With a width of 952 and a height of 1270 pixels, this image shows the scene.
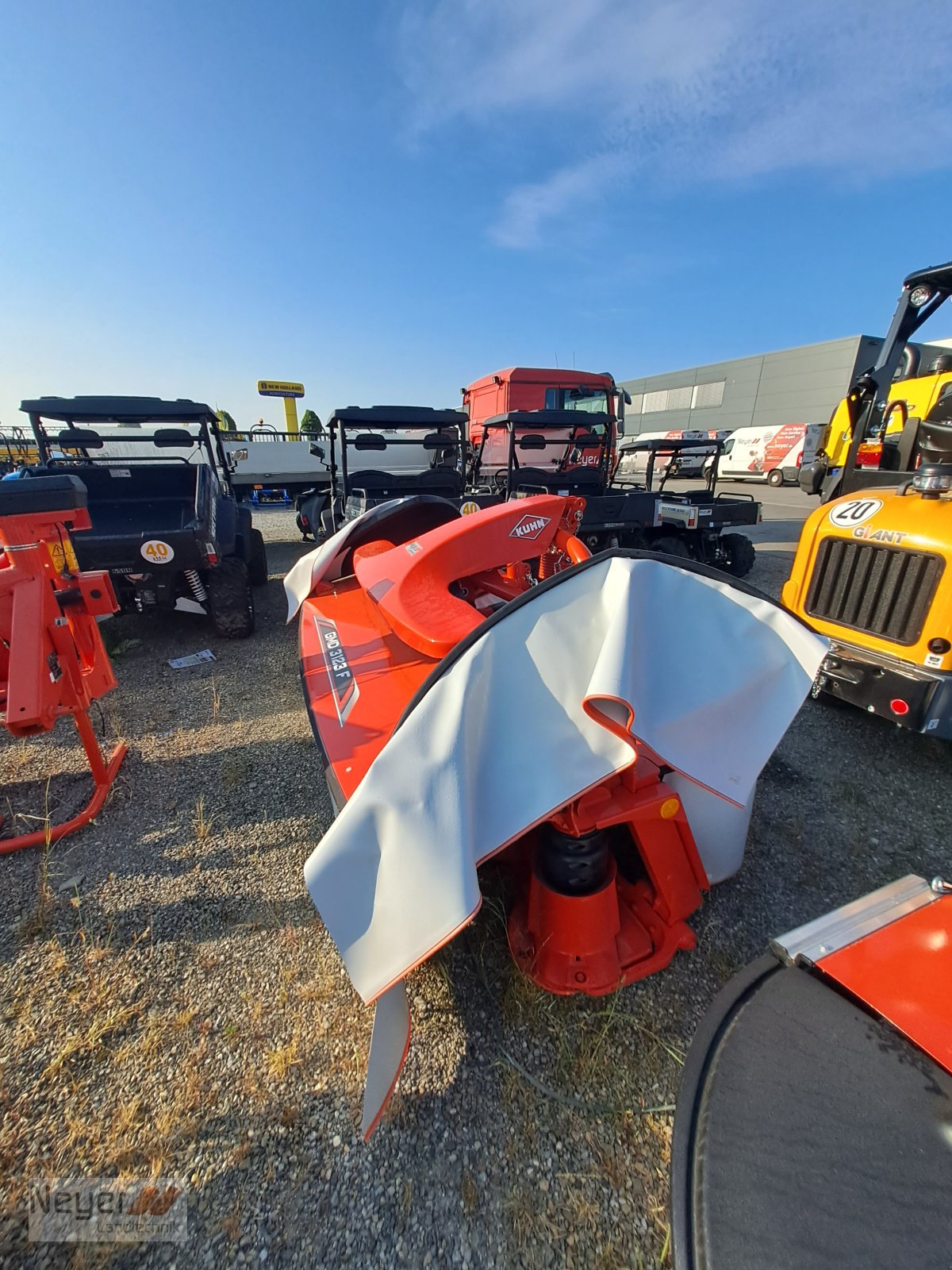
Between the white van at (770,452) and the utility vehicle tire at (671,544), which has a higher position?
the white van at (770,452)

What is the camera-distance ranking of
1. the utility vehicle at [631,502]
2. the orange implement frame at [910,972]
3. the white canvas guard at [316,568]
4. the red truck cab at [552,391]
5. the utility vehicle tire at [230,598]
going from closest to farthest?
the orange implement frame at [910,972] → the white canvas guard at [316,568] → the utility vehicle tire at [230,598] → the utility vehicle at [631,502] → the red truck cab at [552,391]

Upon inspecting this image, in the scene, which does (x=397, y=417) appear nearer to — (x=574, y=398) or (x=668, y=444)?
(x=668, y=444)

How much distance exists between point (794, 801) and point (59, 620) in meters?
4.01

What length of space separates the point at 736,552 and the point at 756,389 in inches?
1193

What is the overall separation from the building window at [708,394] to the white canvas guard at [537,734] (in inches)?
1524

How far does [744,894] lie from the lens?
2.24m

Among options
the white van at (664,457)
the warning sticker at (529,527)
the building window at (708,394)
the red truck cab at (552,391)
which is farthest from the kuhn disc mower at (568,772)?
the building window at (708,394)

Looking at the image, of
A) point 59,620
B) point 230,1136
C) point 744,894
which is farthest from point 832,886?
point 59,620

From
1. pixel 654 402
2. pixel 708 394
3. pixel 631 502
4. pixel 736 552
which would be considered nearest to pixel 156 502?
pixel 631 502

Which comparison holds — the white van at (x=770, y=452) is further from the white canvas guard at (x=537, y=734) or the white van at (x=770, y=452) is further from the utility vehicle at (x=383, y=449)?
the white canvas guard at (x=537, y=734)

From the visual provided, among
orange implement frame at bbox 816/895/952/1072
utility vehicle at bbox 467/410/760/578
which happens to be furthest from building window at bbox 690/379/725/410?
orange implement frame at bbox 816/895/952/1072

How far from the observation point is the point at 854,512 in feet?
10.2

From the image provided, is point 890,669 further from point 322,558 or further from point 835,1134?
point 322,558

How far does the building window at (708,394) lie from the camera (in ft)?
111
